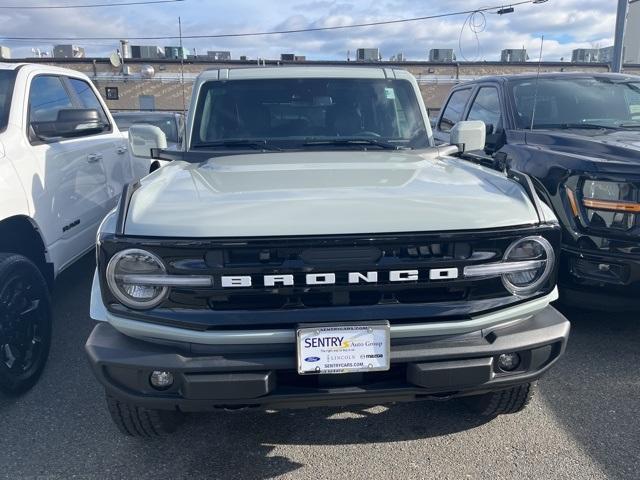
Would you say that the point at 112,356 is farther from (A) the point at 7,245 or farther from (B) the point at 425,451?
(A) the point at 7,245

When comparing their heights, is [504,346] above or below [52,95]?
below

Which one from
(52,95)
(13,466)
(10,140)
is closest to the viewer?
(13,466)

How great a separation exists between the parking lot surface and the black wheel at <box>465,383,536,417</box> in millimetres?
116

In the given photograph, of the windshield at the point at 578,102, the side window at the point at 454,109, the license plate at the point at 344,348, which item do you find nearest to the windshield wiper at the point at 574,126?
the windshield at the point at 578,102

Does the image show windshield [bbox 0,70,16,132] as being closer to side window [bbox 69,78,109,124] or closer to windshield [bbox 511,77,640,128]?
side window [bbox 69,78,109,124]

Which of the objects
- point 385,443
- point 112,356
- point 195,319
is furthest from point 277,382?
point 385,443

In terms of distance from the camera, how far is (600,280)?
138 inches

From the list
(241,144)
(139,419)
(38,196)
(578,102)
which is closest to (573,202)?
(578,102)

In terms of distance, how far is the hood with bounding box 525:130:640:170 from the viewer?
11.9 ft

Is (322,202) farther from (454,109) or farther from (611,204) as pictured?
(454,109)

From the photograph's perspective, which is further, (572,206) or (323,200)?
(572,206)

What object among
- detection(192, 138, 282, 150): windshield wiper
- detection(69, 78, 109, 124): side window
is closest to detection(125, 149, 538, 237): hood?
detection(192, 138, 282, 150): windshield wiper

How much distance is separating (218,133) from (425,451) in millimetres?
2397

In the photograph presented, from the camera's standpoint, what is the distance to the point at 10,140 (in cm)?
352
